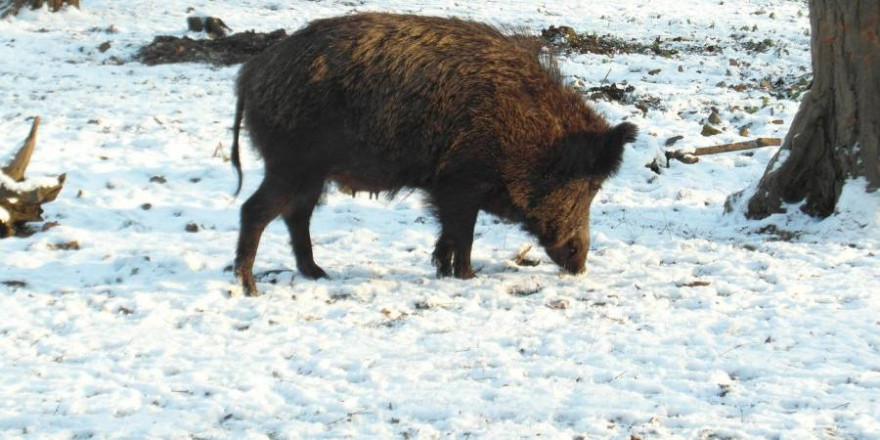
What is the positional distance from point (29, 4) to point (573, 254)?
582 inches

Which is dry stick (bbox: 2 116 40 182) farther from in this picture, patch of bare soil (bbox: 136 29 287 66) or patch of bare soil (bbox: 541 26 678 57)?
patch of bare soil (bbox: 541 26 678 57)

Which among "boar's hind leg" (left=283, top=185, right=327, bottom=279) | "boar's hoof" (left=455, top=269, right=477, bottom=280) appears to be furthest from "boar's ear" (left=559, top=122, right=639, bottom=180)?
"boar's hind leg" (left=283, top=185, right=327, bottom=279)

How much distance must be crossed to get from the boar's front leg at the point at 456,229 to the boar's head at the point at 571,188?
44cm

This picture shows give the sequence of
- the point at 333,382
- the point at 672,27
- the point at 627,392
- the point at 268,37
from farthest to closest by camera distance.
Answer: the point at 672,27, the point at 268,37, the point at 333,382, the point at 627,392

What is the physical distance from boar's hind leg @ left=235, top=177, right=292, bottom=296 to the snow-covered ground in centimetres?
17

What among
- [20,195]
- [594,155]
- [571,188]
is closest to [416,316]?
[571,188]

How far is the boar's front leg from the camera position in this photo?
6.22m

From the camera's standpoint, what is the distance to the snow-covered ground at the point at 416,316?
412 cm

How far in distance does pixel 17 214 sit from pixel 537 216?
14.0ft

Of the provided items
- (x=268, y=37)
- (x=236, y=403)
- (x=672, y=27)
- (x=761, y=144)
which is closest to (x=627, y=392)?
(x=236, y=403)

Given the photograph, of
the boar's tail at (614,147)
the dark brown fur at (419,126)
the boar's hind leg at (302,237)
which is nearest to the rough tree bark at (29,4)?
the dark brown fur at (419,126)

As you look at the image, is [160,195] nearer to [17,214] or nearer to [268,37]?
[17,214]

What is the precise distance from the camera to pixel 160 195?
8.48 m

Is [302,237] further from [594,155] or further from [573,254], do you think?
[594,155]
